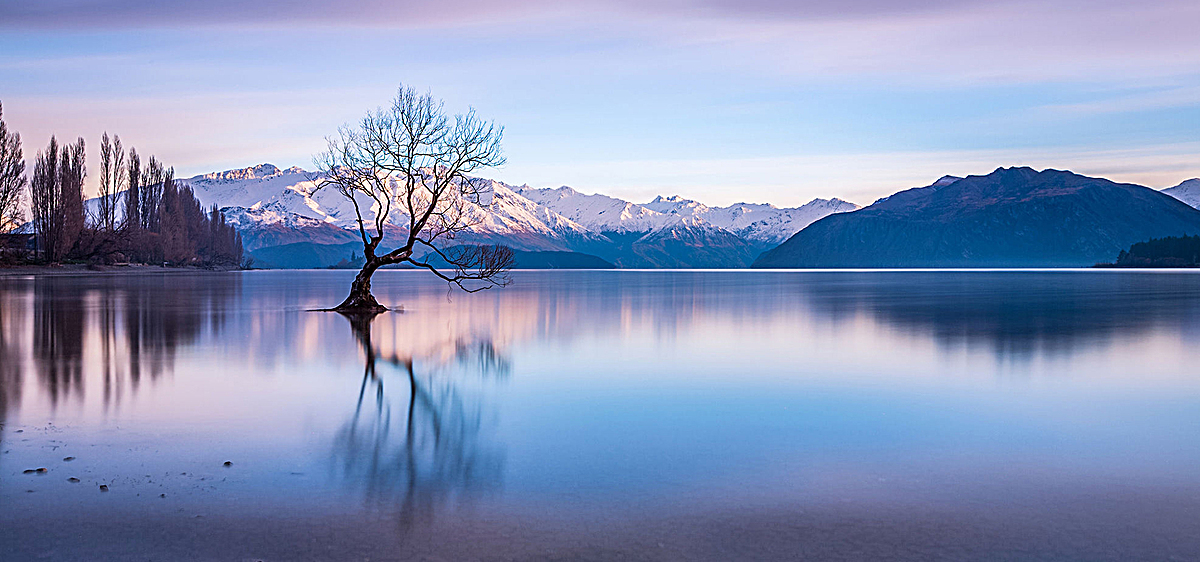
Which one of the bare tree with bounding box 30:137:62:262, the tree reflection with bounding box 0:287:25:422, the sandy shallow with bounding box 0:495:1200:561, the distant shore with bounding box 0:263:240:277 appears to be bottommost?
the sandy shallow with bounding box 0:495:1200:561

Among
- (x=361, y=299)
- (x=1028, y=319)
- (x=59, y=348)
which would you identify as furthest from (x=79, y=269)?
(x=1028, y=319)

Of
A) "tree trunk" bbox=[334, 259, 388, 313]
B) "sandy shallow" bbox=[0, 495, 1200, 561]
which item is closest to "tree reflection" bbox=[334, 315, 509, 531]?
"sandy shallow" bbox=[0, 495, 1200, 561]

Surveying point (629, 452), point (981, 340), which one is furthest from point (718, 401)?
point (981, 340)

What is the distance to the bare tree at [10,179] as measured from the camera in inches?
3125

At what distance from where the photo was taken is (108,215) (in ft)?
365

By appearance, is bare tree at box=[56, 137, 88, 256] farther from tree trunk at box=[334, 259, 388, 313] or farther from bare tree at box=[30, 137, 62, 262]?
tree trunk at box=[334, 259, 388, 313]

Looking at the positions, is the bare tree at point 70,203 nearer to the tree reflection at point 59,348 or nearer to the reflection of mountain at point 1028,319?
the tree reflection at point 59,348

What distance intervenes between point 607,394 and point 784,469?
219 inches

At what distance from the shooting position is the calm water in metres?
6.48

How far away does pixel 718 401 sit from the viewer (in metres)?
13.3

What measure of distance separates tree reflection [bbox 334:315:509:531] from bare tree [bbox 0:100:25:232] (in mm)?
80944

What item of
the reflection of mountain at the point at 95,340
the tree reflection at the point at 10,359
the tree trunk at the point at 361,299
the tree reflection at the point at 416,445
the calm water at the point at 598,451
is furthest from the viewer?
the tree trunk at the point at 361,299

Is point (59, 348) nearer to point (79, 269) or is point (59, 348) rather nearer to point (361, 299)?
point (361, 299)

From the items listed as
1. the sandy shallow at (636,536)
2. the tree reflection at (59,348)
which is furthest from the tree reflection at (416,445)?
the tree reflection at (59,348)
